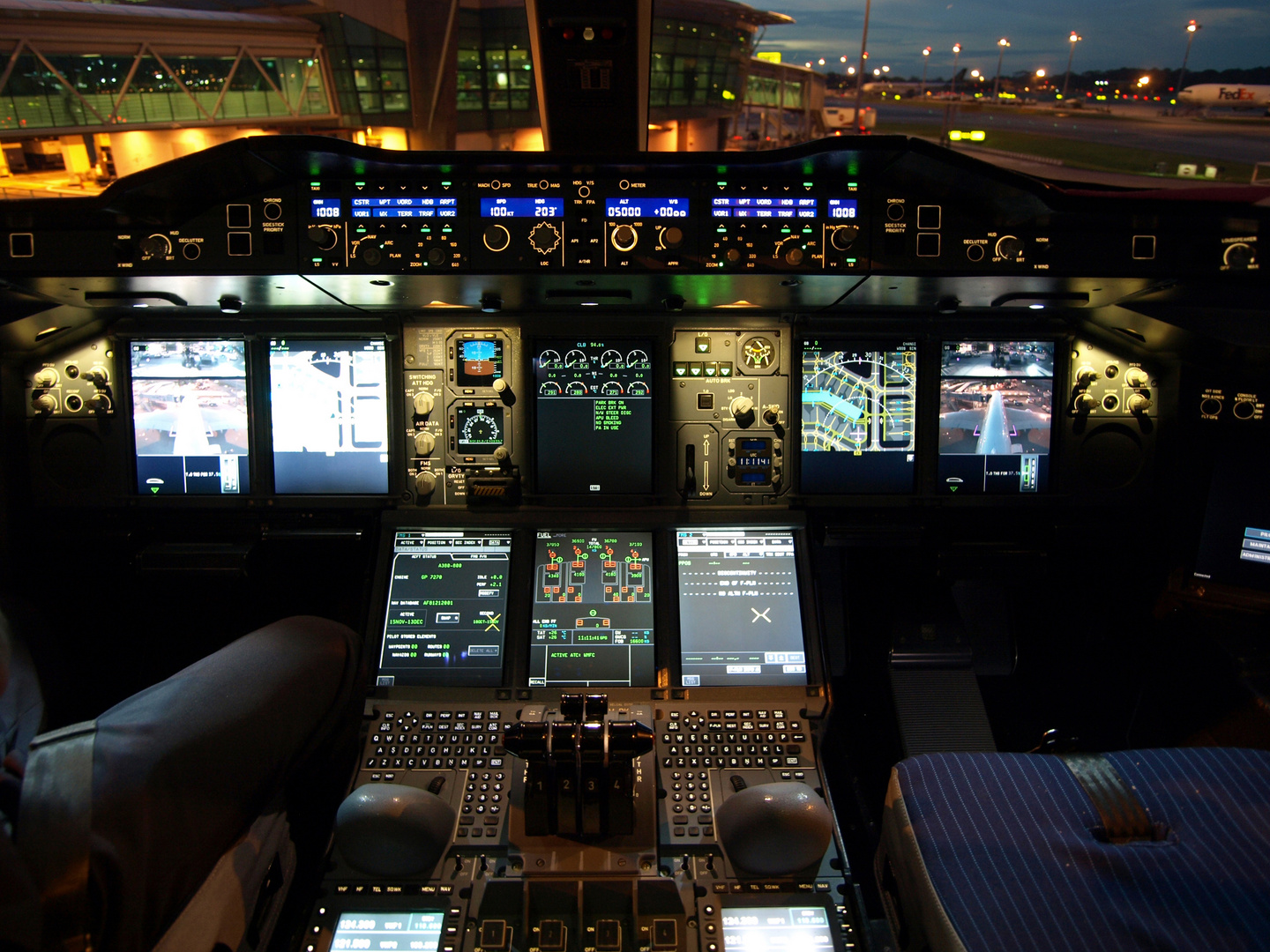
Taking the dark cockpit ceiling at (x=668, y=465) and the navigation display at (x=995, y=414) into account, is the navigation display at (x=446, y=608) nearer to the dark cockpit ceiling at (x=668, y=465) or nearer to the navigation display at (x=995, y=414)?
the dark cockpit ceiling at (x=668, y=465)

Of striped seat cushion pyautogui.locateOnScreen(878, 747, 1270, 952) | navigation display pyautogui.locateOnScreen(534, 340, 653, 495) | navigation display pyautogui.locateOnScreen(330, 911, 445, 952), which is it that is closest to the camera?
striped seat cushion pyautogui.locateOnScreen(878, 747, 1270, 952)

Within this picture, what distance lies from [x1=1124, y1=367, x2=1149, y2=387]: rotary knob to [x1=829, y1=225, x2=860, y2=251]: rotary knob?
3.90ft

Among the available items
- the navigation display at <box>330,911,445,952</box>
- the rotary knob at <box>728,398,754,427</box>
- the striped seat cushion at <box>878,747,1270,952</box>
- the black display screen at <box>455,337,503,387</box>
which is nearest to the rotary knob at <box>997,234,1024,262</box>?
the rotary knob at <box>728,398,754,427</box>

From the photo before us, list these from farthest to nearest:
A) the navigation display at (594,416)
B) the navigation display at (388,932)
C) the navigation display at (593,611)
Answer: the navigation display at (594,416), the navigation display at (593,611), the navigation display at (388,932)

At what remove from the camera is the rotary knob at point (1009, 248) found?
78.0 inches

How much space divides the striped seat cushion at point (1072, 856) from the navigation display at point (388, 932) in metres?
0.99

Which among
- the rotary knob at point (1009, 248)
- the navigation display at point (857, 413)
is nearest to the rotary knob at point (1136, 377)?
the navigation display at point (857, 413)

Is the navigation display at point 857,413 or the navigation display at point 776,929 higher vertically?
the navigation display at point 857,413

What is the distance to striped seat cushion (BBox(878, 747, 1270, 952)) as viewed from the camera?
1100 millimetres

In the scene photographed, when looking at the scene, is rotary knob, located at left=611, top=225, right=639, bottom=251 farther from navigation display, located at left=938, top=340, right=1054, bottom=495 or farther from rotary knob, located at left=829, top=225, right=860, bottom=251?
navigation display, located at left=938, top=340, right=1054, bottom=495

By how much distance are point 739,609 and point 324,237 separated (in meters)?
1.52

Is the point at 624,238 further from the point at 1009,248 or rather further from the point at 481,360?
the point at 1009,248

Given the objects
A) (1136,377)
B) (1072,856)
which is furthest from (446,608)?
(1136,377)

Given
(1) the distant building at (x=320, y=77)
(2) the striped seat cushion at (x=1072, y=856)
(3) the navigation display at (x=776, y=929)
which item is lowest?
(3) the navigation display at (x=776, y=929)
